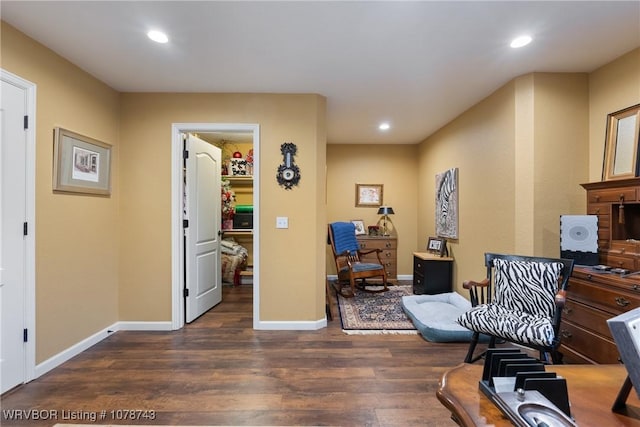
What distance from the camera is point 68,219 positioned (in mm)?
2393

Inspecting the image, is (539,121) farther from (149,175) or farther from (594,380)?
(149,175)

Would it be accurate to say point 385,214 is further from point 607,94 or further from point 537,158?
point 607,94

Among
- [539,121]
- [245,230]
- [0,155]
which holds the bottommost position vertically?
[245,230]

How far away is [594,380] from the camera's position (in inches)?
36.7

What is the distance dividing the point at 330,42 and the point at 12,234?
2589mm

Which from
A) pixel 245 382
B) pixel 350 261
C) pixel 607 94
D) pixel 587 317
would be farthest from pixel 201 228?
pixel 607 94

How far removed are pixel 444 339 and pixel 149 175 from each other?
3347 millimetres

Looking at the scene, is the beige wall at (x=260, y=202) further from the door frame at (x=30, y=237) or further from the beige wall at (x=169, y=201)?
the door frame at (x=30, y=237)

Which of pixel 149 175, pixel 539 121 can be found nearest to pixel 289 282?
pixel 149 175

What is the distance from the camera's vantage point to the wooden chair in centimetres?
416

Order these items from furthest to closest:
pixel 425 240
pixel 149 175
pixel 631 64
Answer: pixel 425 240 → pixel 149 175 → pixel 631 64

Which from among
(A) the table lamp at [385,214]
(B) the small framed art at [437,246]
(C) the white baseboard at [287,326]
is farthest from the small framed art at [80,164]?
(B) the small framed art at [437,246]

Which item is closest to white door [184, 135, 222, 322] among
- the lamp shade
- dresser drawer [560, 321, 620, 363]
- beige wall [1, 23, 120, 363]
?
beige wall [1, 23, 120, 363]

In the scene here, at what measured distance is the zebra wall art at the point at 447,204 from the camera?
382 cm
